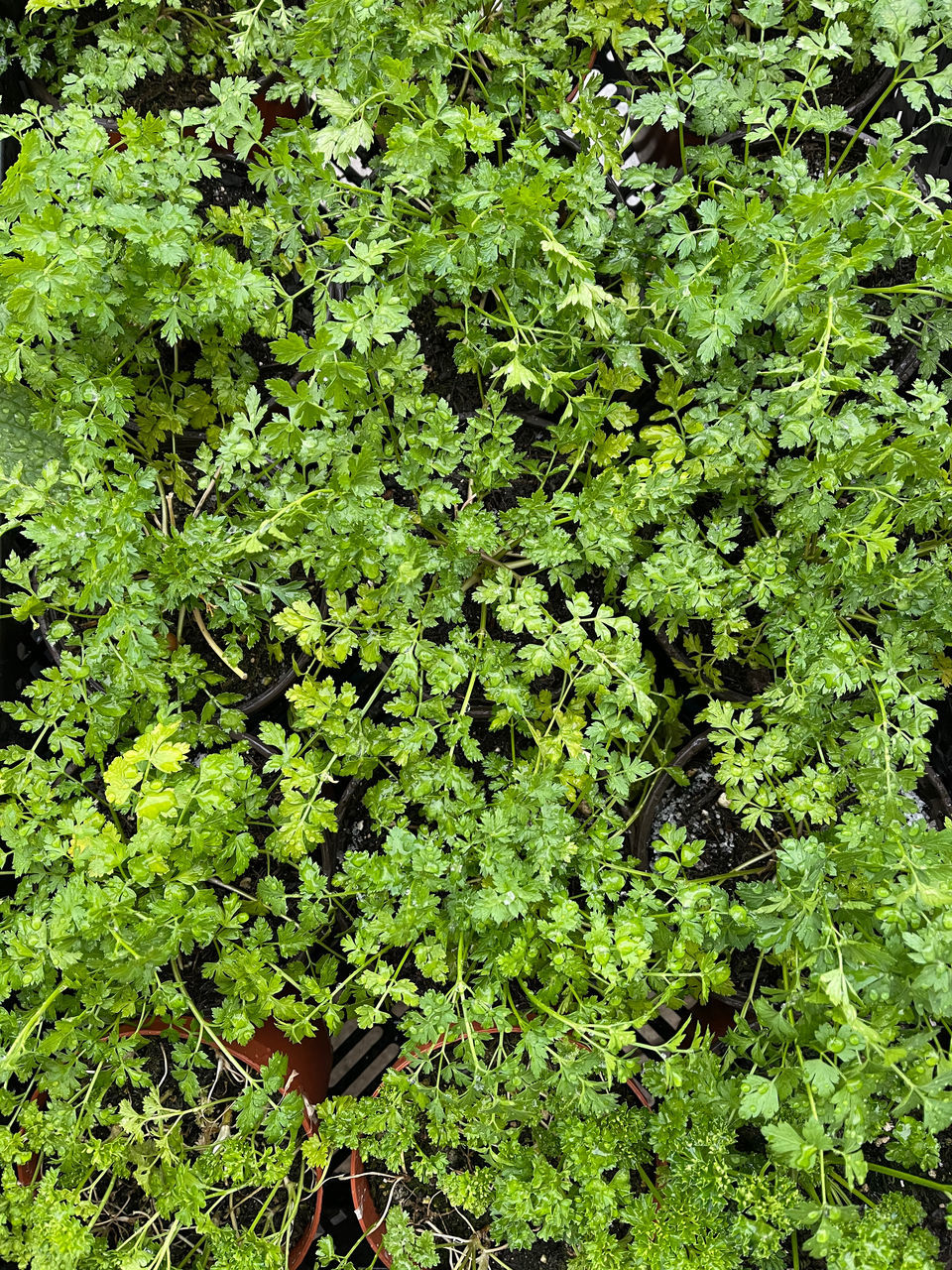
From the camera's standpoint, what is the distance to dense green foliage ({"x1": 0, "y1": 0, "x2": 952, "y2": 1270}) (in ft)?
5.36

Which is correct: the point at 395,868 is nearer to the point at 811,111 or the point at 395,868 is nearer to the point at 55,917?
the point at 55,917

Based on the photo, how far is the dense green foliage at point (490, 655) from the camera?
1.63 m

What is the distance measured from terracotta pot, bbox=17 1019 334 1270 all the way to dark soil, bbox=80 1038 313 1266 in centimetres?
5

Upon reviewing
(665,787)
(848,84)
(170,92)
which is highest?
(848,84)

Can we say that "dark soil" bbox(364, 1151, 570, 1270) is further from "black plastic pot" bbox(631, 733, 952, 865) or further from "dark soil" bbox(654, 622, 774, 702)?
"dark soil" bbox(654, 622, 774, 702)

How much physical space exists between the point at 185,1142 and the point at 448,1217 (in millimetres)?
660

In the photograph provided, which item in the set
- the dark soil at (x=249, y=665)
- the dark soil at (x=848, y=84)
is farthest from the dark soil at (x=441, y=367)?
the dark soil at (x=848, y=84)

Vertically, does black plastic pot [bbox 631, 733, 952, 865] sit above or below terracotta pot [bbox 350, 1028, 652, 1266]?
above

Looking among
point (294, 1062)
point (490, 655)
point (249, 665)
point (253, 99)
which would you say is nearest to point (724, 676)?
point (490, 655)

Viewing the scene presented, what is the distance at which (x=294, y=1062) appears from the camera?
213cm

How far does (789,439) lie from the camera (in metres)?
1.75

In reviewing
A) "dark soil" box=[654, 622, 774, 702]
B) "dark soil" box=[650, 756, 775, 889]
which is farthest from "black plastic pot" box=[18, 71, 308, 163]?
"dark soil" box=[650, 756, 775, 889]

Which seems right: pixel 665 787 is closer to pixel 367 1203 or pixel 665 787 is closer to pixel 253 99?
pixel 367 1203

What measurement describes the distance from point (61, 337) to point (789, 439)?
1.50 meters
